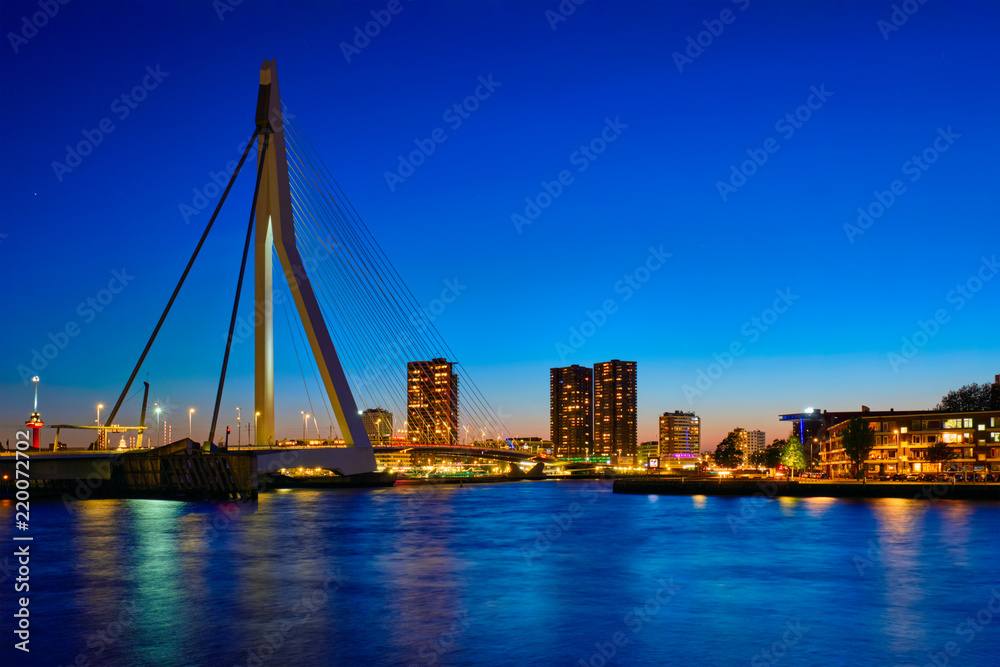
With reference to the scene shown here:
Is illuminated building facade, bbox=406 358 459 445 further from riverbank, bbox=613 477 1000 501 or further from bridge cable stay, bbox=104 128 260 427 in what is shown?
bridge cable stay, bbox=104 128 260 427

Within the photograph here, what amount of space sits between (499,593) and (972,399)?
97.8 meters

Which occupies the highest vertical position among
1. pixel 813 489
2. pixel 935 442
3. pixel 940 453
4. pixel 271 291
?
pixel 271 291

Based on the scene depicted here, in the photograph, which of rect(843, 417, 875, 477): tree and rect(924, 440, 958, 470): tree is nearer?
rect(924, 440, 958, 470): tree

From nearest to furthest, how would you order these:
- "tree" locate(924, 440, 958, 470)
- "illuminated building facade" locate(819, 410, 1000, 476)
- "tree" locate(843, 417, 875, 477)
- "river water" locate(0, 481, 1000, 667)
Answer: "river water" locate(0, 481, 1000, 667) → "illuminated building facade" locate(819, 410, 1000, 476) → "tree" locate(924, 440, 958, 470) → "tree" locate(843, 417, 875, 477)

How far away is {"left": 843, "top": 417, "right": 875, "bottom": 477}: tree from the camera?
82.9 m

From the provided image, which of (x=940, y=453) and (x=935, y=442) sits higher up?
(x=935, y=442)

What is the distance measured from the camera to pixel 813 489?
6938 cm

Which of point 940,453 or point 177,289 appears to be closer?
point 177,289

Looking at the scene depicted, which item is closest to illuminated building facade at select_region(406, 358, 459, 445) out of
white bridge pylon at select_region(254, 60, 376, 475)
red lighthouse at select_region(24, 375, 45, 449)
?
red lighthouse at select_region(24, 375, 45, 449)

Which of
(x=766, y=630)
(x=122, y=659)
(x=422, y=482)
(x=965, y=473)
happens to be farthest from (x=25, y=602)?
(x=422, y=482)

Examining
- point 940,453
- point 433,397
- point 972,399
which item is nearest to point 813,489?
point 940,453

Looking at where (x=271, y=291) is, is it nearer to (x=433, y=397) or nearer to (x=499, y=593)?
(x=499, y=593)

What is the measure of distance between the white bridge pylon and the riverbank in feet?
136

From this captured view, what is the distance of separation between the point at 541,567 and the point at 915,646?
11886mm
